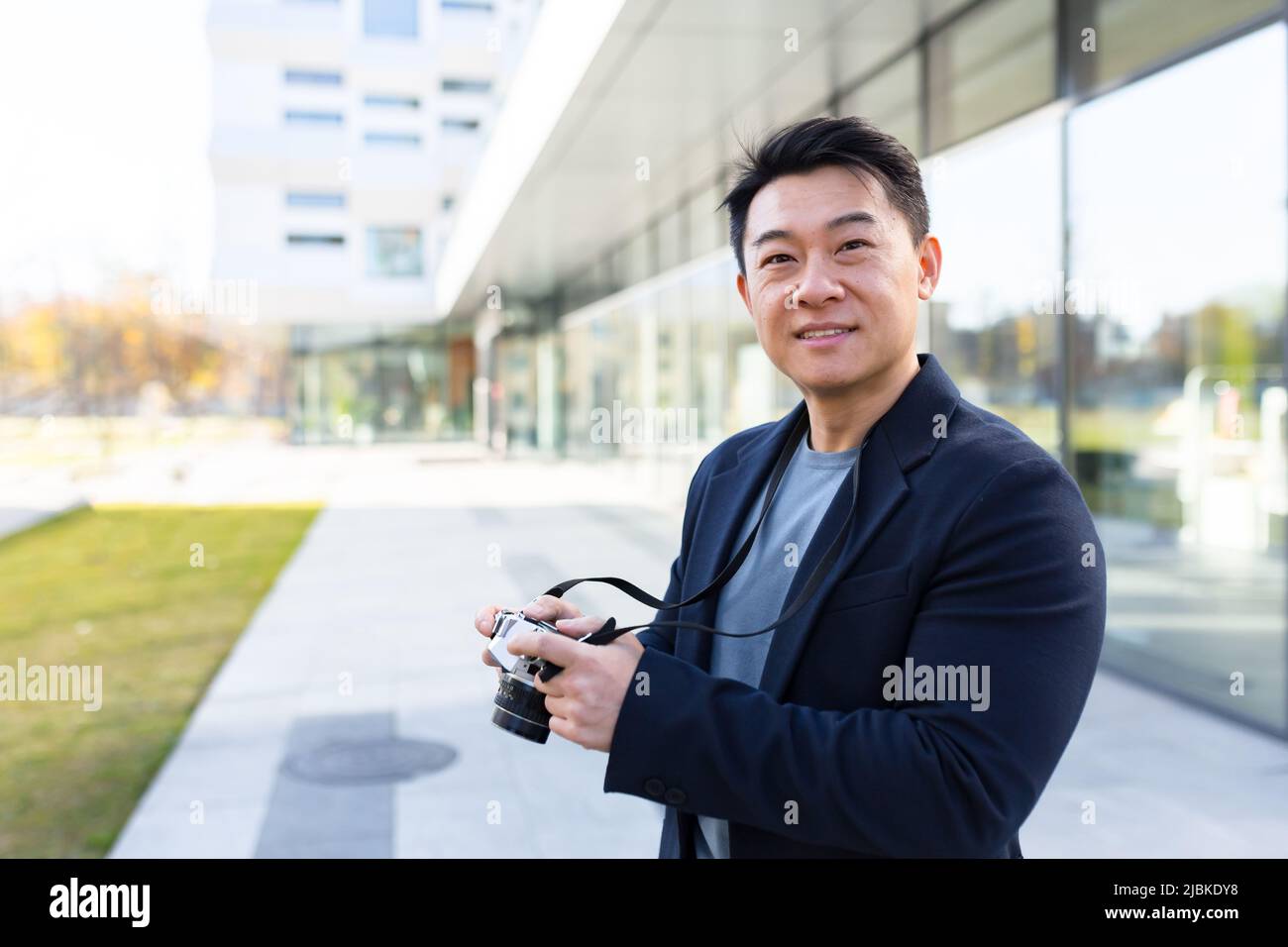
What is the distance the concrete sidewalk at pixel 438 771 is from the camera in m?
4.71

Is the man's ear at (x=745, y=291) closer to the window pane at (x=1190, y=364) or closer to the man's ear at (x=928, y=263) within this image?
the man's ear at (x=928, y=263)

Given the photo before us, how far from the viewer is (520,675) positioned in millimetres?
1545

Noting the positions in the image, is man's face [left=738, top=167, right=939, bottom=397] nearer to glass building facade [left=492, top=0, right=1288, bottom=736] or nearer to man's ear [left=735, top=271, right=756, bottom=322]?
man's ear [left=735, top=271, right=756, bottom=322]

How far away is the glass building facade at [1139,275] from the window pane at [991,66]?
1 cm

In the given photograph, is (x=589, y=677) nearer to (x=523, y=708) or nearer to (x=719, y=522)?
(x=523, y=708)

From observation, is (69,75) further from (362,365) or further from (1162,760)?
(1162,760)

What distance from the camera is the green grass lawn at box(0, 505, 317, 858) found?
5.32m

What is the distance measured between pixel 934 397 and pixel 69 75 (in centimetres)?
3150

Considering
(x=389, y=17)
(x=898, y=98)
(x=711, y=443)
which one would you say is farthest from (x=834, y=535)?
(x=389, y=17)

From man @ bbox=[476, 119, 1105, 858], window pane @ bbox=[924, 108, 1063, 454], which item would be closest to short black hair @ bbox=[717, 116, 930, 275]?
man @ bbox=[476, 119, 1105, 858]

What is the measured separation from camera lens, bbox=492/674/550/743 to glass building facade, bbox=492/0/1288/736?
578 cm

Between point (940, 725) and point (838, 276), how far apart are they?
67cm
